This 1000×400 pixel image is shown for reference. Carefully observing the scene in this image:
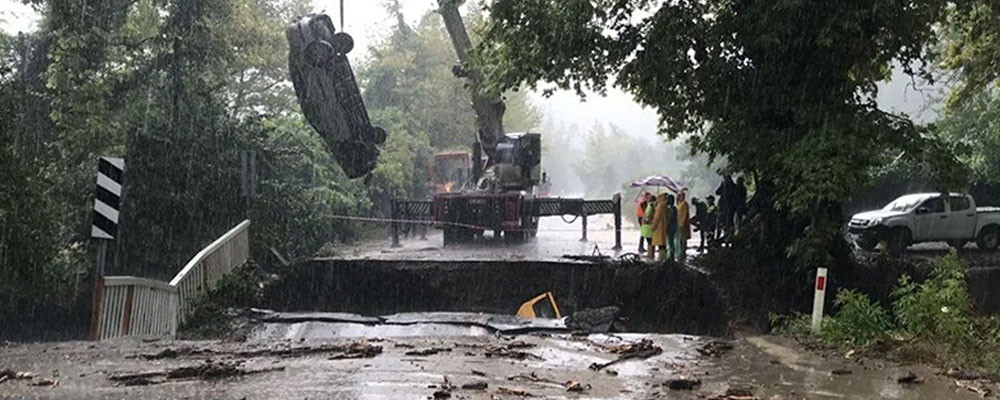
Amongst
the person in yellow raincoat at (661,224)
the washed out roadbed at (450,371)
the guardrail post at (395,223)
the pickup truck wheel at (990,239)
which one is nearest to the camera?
the washed out roadbed at (450,371)

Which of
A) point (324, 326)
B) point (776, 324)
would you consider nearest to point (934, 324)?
point (776, 324)

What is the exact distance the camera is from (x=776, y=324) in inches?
551

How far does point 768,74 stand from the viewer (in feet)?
53.5

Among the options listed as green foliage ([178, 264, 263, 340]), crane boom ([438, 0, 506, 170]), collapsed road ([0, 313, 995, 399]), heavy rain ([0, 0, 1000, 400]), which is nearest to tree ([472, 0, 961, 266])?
heavy rain ([0, 0, 1000, 400])

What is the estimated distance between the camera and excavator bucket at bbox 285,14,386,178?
16516mm

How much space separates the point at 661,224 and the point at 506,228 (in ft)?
24.3

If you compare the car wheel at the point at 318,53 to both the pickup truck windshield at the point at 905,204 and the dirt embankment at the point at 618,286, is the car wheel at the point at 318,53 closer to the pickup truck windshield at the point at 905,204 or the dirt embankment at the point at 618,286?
the dirt embankment at the point at 618,286

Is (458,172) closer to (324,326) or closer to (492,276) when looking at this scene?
(492,276)

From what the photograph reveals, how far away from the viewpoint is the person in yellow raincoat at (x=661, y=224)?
2009cm

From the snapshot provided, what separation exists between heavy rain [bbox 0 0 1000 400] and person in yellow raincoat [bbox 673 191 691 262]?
0.07 m

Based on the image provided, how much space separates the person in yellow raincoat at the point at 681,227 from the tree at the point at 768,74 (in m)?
2.32

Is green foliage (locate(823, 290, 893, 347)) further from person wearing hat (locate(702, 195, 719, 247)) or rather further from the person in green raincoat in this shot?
person wearing hat (locate(702, 195, 719, 247))

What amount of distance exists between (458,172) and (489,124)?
12689 mm

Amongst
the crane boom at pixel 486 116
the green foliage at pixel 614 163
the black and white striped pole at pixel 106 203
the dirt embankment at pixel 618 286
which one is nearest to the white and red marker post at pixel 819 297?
the dirt embankment at pixel 618 286
